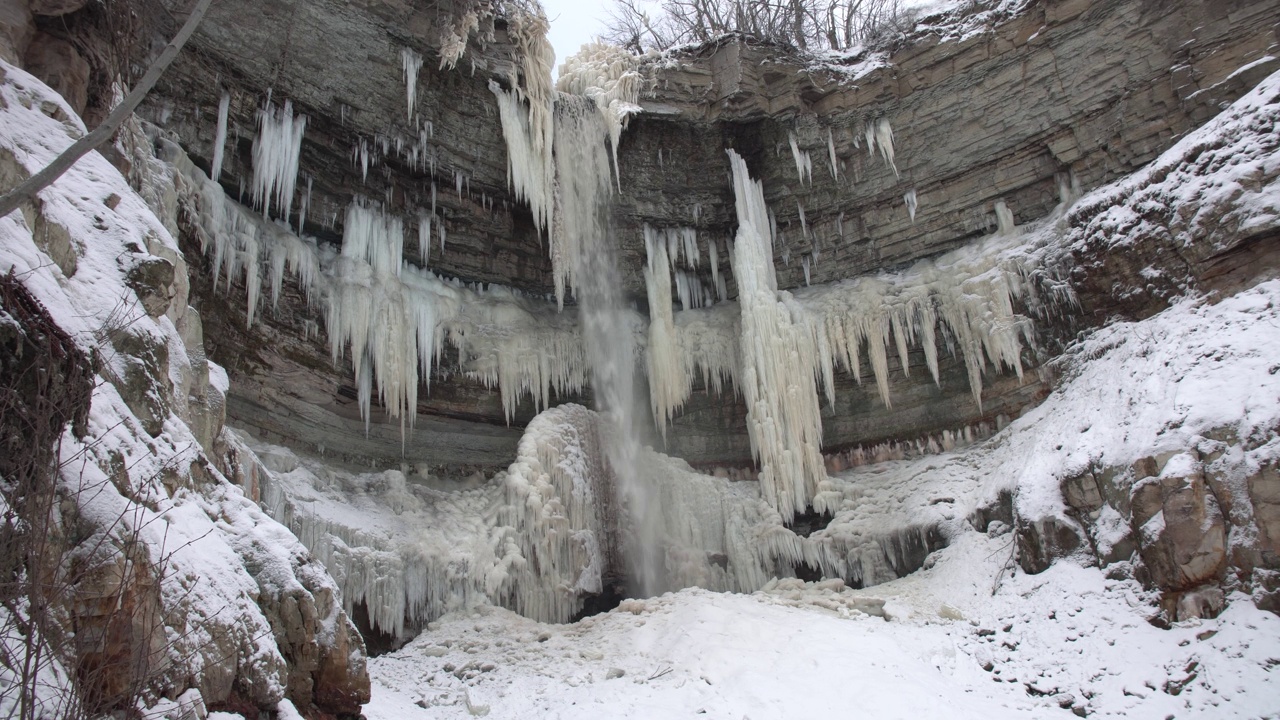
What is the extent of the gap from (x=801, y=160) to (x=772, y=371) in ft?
15.2

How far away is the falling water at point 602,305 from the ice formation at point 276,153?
16.6 feet

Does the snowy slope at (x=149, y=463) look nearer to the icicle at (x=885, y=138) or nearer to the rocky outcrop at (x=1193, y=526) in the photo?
the rocky outcrop at (x=1193, y=526)

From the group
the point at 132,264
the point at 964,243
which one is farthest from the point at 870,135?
the point at 132,264

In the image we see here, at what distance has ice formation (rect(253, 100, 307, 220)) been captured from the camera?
46.6ft

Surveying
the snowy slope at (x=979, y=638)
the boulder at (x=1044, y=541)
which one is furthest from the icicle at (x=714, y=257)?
the boulder at (x=1044, y=541)

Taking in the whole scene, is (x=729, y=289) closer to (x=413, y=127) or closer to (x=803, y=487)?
(x=803, y=487)

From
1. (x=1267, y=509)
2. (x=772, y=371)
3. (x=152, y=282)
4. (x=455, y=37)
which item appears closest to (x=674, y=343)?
(x=772, y=371)

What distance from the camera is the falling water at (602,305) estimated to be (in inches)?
660

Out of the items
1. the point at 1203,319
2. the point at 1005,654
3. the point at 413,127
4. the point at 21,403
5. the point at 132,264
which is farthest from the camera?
the point at 413,127

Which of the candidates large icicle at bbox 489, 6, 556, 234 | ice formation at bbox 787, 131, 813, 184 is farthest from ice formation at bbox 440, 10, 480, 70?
ice formation at bbox 787, 131, 813, 184

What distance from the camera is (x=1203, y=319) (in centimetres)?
1158

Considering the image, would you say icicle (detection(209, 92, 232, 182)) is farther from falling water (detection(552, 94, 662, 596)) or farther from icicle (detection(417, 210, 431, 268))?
falling water (detection(552, 94, 662, 596))

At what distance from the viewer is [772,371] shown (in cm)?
1705

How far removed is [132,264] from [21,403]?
3293 millimetres
